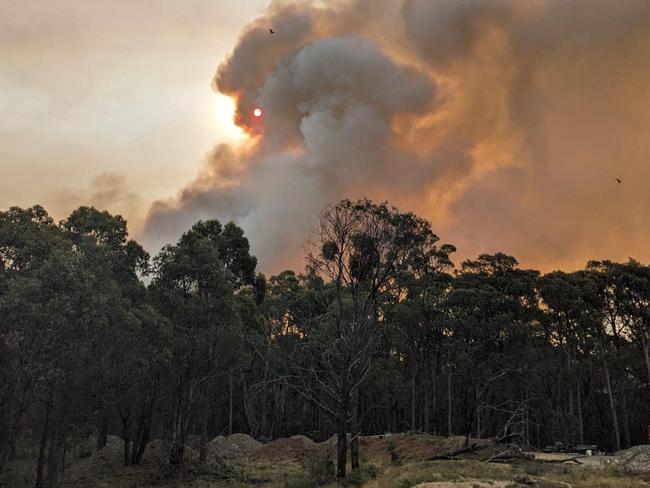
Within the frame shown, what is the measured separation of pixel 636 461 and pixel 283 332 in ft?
162

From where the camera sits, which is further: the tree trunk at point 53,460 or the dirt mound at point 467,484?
the tree trunk at point 53,460

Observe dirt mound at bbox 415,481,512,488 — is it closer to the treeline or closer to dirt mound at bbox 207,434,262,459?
the treeline

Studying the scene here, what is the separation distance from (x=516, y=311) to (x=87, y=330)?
1681 inches

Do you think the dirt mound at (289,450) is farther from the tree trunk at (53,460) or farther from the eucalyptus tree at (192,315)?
the tree trunk at (53,460)

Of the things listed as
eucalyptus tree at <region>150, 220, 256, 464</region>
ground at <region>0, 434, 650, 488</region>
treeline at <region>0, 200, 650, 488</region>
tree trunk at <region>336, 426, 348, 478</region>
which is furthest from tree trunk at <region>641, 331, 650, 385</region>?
eucalyptus tree at <region>150, 220, 256, 464</region>

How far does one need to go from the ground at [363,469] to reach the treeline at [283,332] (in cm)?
207

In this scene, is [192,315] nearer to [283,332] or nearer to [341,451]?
[341,451]

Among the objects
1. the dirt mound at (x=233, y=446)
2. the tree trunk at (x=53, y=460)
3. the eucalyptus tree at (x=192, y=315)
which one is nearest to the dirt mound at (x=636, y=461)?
the eucalyptus tree at (x=192, y=315)

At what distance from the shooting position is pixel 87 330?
28375 mm

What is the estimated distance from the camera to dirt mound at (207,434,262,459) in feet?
170

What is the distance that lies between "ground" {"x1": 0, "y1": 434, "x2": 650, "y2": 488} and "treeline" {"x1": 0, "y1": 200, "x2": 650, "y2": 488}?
81.7 inches

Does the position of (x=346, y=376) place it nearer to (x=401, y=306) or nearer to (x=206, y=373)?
(x=206, y=373)

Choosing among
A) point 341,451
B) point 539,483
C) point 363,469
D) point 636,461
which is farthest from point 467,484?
point 636,461

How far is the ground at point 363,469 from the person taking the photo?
2030cm
